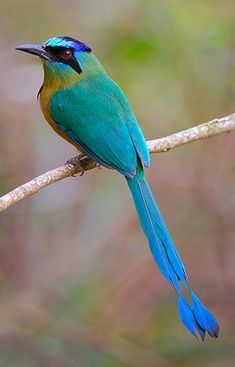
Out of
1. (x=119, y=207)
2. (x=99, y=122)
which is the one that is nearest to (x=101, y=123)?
(x=99, y=122)

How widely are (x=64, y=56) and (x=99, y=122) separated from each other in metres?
0.35

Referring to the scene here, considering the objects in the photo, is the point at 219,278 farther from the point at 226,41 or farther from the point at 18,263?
the point at 226,41

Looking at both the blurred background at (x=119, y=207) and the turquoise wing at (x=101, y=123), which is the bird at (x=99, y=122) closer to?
the turquoise wing at (x=101, y=123)

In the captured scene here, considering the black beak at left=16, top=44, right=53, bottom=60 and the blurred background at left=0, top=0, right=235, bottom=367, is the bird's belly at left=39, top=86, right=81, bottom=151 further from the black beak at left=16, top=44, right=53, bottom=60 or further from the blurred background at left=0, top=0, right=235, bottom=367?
the blurred background at left=0, top=0, right=235, bottom=367

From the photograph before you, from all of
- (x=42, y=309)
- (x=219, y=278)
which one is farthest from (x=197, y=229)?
(x=42, y=309)

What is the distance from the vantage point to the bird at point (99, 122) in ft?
12.1

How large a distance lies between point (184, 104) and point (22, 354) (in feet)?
5.28

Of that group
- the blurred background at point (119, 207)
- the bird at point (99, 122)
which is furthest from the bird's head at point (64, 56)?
the blurred background at point (119, 207)

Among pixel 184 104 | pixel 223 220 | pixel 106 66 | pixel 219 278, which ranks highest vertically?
pixel 106 66

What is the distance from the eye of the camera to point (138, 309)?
5422 millimetres

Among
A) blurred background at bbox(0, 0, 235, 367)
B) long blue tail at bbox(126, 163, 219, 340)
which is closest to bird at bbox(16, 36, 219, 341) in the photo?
long blue tail at bbox(126, 163, 219, 340)

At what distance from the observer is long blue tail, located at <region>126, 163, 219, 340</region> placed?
3.43m

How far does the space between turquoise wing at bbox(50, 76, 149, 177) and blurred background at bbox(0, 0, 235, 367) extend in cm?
60

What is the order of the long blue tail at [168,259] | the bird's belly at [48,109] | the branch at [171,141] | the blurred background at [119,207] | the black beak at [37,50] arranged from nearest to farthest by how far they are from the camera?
1. the long blue tail at [168,259]
2. the branch at [171,141]
3. the black beak at [37,50]
4. the bird's belly at [48,109]
5. the blurred background at [119,207]
